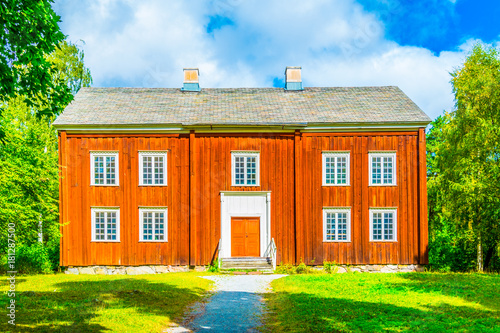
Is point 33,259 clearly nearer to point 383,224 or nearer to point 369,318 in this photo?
point 383,224

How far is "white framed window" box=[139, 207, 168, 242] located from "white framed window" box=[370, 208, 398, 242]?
10.8 m

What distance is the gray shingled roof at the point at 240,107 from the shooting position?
2470cm

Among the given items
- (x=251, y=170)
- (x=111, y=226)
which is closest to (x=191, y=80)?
(x=251, y=170)

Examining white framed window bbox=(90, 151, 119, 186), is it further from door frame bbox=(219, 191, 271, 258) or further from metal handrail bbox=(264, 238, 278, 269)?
metal handrail bbox=(264, 238, 278, 269)

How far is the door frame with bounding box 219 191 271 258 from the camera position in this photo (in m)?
24.4

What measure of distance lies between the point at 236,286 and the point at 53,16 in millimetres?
11696

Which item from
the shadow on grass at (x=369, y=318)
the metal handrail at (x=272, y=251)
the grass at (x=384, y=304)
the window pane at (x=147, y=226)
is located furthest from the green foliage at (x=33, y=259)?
the shadow on grass at (x=369, y=318)

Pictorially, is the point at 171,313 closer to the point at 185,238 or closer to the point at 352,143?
the point at 185,238

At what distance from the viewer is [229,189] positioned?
965 inches

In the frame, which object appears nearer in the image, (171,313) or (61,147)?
(171,313)

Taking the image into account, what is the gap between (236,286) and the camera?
58.8ft

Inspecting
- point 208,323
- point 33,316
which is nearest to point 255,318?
point 208,323

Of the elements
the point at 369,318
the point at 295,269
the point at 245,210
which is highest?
the point at 245,210

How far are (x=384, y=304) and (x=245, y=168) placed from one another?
1290cm
